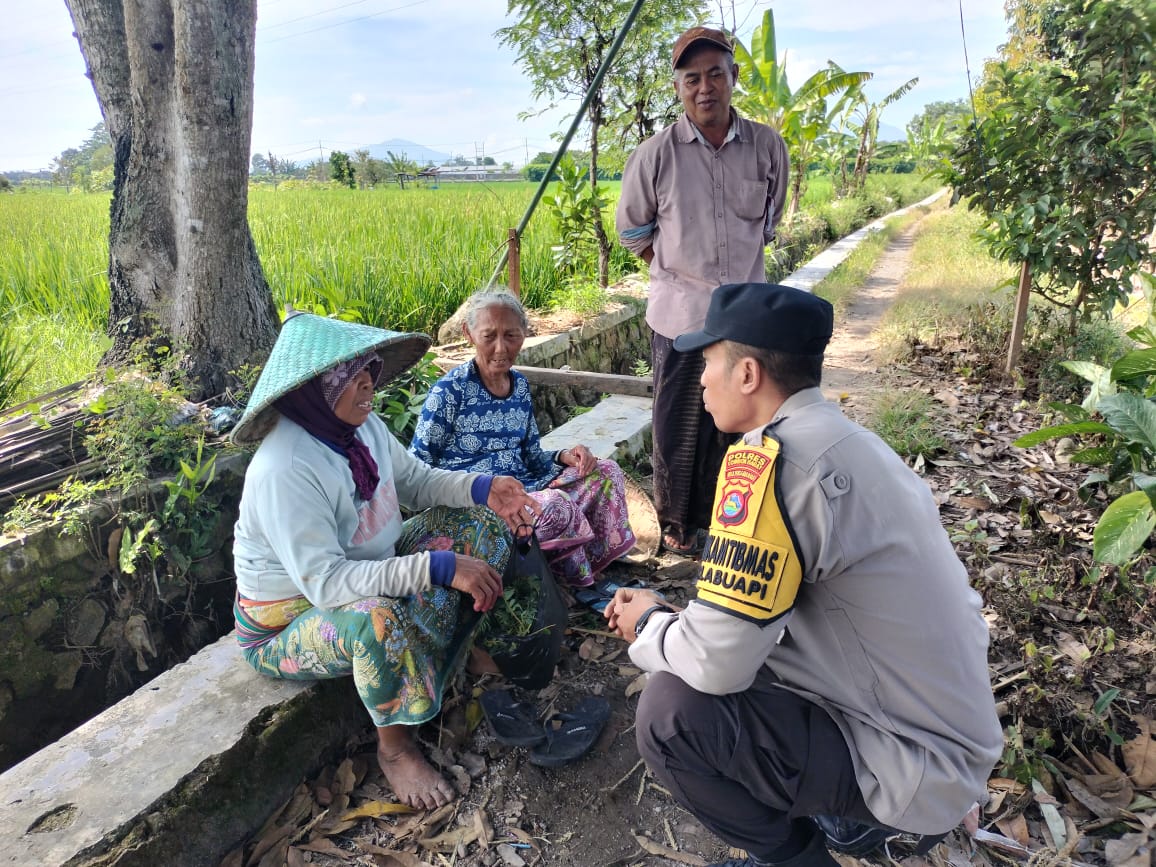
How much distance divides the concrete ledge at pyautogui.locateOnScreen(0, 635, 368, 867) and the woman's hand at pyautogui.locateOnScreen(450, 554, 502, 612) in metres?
0.56

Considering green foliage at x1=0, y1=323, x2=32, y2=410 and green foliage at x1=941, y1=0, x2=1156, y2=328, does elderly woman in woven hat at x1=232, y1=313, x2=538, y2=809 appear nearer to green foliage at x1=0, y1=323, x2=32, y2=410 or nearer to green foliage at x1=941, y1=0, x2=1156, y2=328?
green foliage at x1=0, y1=323, x2=32, y2=410

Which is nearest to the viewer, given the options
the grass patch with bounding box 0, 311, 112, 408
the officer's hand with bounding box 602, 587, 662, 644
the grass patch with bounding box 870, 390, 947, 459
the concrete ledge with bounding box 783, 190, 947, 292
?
the officer's hand with bounding box 602, 587, 662, 644

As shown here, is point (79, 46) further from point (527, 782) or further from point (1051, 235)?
point (1051, 235)

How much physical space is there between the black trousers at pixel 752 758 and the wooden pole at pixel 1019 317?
14.1ft

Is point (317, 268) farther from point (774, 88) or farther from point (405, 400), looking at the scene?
point (774, 88)

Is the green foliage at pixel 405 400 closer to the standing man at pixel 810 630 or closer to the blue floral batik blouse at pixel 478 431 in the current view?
the blue floral batik blouse at pixel 478 431

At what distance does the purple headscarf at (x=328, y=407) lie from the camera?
5.99 feet

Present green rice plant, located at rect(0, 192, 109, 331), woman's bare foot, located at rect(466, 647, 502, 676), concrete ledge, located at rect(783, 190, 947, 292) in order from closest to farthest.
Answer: woman's bare foot, located at rect(466, 647, 502, 676) < green rice plant, located at rect(0, 192, 109, 331) < concrete ledge, located at rect(783, 190, 947, 292)

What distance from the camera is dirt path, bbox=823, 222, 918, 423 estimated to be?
17.0ft

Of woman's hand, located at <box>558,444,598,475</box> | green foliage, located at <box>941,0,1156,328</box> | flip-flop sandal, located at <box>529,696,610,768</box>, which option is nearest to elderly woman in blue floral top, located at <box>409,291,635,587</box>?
woman's hand, located at <box>558,444,598,475</box>

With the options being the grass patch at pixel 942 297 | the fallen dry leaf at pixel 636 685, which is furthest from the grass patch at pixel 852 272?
the fallen dry leaf at pixel 636 685

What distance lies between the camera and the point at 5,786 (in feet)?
5.41

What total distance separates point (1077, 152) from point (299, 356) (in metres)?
4.57

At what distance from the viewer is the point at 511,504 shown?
2318 mm
